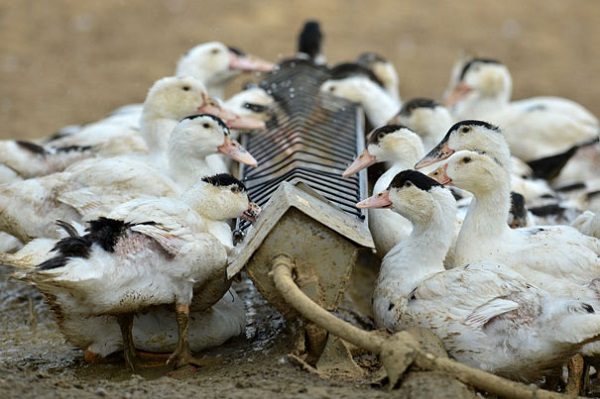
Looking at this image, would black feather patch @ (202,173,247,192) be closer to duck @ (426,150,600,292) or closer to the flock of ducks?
the flock of ducks

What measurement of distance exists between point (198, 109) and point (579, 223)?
2.87 m

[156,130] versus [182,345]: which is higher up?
[156,130]

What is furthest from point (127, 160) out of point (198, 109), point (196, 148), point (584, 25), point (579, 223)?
point (584, 25)

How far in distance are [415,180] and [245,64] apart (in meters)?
4.07

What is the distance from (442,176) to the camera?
6.80m

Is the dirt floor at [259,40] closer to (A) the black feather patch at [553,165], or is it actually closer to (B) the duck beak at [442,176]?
(A) the black feather patch at [553,165]

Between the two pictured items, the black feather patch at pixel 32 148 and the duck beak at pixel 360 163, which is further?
the black feather patch at pixel 32 148

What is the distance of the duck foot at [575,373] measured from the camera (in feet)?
18.8

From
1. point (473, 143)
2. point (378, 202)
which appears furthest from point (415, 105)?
point (378, 202)

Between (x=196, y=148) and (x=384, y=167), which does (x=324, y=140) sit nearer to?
(x=384, y=167)

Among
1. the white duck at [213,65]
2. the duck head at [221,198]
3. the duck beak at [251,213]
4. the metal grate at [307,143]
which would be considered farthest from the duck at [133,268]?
the white duck at [213,65]

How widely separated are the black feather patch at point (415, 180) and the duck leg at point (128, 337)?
163cm

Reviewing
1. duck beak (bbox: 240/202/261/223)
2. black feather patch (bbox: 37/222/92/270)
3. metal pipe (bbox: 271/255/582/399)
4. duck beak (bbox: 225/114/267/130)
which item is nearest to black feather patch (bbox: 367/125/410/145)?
duck beak (bbox: 225/114/267/130)

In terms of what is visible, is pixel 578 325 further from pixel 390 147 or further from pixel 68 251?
pixel 390 147
